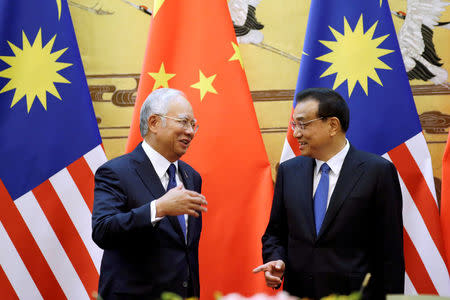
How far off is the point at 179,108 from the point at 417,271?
67.2 inches

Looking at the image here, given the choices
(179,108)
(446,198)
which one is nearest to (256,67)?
(179,108)

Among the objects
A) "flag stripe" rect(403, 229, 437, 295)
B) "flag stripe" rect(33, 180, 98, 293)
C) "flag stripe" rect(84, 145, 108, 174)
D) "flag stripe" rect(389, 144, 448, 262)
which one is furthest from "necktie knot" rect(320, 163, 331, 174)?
"flag stripe" rect(33, 180, 98, 293)

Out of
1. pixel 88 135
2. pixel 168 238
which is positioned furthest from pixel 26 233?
pixel 168 238

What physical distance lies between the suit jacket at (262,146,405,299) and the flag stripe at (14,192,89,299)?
4.40 ft

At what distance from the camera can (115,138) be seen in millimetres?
3723

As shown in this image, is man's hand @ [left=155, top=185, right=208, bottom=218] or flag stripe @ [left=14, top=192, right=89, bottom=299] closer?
man's hand @ [left=155, top=185, right=208, bottom=218]

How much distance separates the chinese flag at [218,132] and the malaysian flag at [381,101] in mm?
319

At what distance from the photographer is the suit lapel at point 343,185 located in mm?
2408

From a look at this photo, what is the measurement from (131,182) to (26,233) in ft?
3.54

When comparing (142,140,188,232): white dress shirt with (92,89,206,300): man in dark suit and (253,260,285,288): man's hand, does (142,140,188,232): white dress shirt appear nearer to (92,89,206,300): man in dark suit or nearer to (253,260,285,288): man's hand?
(92,89,206,300): man in dark suit

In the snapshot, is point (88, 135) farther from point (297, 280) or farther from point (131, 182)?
point (297, 280)

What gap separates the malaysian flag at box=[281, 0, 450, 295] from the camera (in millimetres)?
3012

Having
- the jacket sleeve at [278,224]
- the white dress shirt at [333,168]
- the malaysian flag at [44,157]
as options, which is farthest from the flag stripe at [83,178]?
the white dress shirt at [333,168]

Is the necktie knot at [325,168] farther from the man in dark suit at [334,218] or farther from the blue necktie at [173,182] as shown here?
the blue necktie at [173,182]
